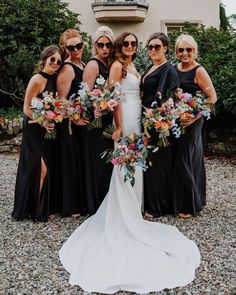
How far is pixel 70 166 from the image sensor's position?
524 centimetres

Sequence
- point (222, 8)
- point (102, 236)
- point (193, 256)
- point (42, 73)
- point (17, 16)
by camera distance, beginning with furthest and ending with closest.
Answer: point (222, 8) → point (17, 16) → point (42, 73) → point (102, 236) → point (193, 256)

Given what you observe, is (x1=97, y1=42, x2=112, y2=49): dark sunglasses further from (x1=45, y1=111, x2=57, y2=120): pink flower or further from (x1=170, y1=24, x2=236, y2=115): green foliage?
(x1=170, y1=24, x2=236, y2=115): green foliage

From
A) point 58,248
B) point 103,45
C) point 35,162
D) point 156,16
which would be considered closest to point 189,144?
point 103,45

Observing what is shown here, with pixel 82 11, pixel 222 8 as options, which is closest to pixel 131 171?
pixel 82 11

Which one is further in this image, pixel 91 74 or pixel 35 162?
pixel 35 162

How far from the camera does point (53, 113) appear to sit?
4.71 m

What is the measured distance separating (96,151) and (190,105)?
124 centimetres

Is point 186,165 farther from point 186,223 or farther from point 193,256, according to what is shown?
point 193,256

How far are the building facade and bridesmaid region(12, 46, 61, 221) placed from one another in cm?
1070

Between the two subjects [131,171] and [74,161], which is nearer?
[131,171]

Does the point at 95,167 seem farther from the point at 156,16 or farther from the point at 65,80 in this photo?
the point at 156,16

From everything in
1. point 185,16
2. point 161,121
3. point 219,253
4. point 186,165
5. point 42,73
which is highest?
point 185,16

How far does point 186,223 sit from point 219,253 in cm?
87

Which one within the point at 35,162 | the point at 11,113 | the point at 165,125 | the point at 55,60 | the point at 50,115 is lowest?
the point at 35,162
